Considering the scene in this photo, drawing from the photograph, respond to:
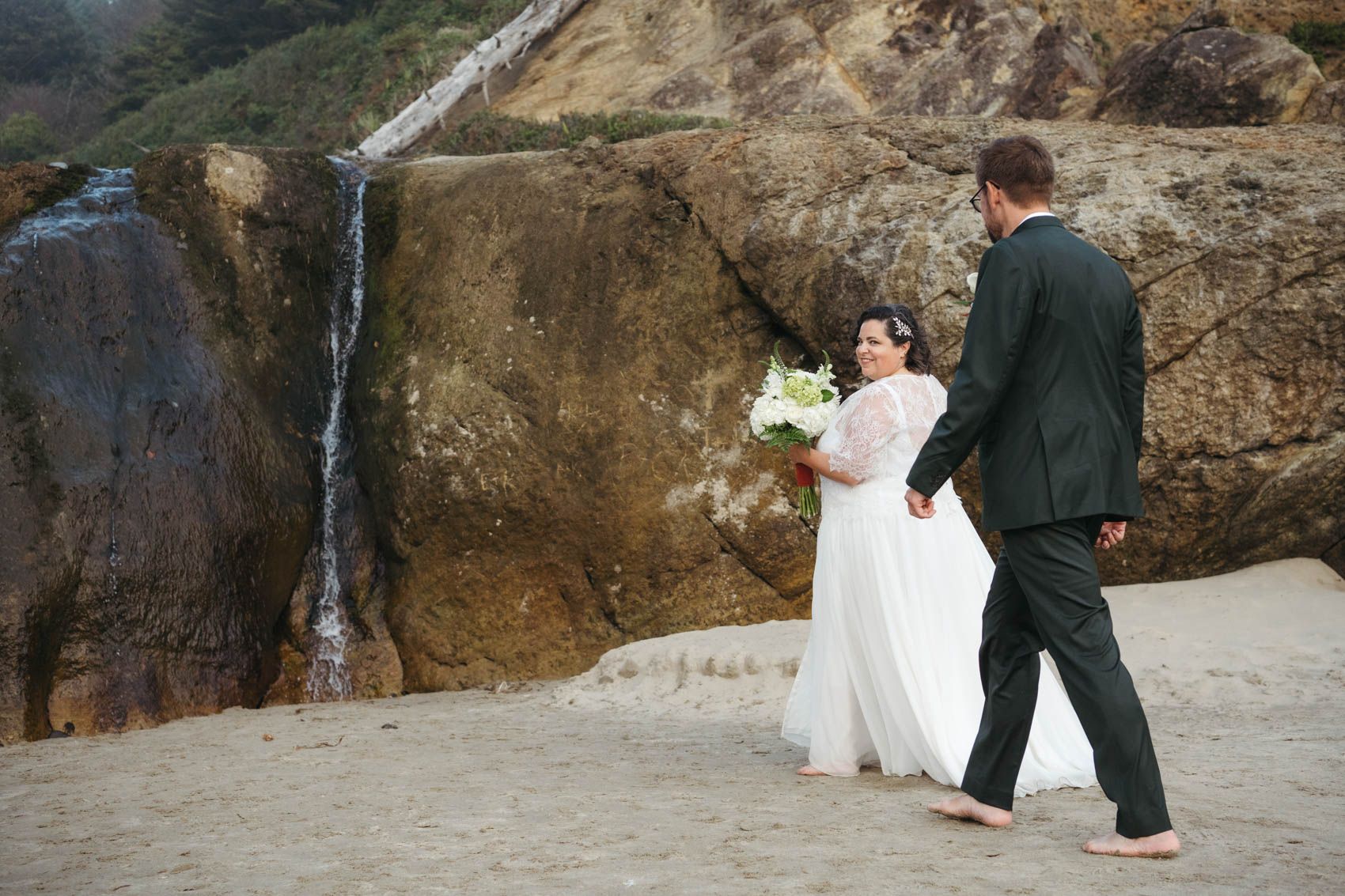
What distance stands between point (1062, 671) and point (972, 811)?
70 centimetres

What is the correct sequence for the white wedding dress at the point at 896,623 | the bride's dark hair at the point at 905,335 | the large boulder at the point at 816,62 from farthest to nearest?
the large boulder at the point at 816,62, the bride's dark hair at the point at 905,335, the white wedding dress at the point at 896,623

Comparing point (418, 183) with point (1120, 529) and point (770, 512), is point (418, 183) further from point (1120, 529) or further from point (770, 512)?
point (1120, 529)

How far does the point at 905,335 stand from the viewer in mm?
5438

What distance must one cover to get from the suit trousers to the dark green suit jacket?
0.14 meters

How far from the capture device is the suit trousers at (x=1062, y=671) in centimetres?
353

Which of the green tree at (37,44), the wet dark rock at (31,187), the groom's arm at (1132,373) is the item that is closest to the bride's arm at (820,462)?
the groom's arm at (1132,373)

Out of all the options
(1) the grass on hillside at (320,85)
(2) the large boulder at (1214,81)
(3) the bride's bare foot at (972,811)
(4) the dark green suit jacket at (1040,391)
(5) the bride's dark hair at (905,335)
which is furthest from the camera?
(1) the grass on hillside at (320,85)

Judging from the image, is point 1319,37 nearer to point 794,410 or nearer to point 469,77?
point 794,410

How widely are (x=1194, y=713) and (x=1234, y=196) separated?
143 inches

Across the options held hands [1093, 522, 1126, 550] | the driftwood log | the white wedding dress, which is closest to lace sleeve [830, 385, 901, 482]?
the white wedding dress

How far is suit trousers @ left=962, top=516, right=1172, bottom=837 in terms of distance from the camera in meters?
3.53

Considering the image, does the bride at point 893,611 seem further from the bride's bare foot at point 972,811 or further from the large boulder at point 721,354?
the large boulder at point 721,354

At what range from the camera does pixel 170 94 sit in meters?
31.6

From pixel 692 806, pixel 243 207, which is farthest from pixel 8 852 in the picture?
pixel 243 207
